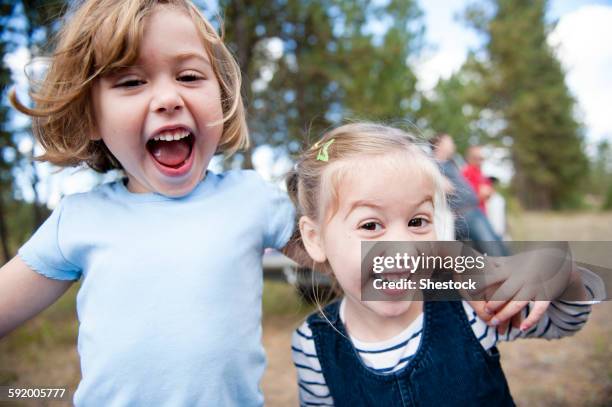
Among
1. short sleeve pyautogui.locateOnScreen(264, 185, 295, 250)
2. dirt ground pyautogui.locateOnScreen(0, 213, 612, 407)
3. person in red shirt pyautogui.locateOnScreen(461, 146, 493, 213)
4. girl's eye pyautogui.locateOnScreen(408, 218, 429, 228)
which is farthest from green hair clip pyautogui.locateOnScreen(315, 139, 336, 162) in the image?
person in red shirt pyautogui.locateOnScreen(461, 146, 493, 213)

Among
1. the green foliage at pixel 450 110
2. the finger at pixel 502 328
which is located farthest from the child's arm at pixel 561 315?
the green foliage at pixel 450 110

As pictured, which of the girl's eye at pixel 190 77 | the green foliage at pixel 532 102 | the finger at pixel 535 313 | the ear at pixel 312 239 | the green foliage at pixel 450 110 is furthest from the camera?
the green foliage at pixel 532 102

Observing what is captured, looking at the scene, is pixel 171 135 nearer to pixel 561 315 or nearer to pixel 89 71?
pixel 89 71

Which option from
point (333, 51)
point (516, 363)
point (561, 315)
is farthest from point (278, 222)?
point (333, 51)

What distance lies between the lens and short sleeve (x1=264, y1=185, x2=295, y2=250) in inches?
45.2

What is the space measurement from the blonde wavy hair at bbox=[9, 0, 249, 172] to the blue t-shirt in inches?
6.3

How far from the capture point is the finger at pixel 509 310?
936mm

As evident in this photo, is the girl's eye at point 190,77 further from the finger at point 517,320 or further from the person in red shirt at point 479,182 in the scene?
the person in red shirt at point 479,182

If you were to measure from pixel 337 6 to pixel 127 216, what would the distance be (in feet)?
9.98

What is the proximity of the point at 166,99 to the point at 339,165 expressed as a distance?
1.45 feet

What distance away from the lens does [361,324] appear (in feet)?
3.78

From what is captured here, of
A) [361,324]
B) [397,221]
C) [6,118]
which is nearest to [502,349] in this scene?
[361,324]

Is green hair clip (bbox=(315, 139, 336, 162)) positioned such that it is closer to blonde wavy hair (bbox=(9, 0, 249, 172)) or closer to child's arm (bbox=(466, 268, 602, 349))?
blonde wavy hair (bbox=(9, 0, 249, 172))

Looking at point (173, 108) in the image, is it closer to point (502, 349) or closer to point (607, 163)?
point (502, 349)
